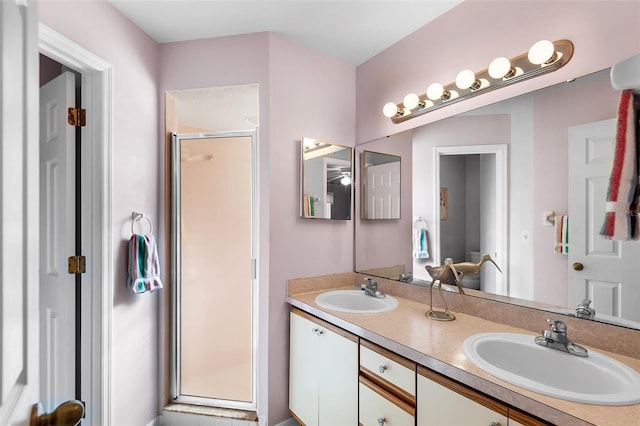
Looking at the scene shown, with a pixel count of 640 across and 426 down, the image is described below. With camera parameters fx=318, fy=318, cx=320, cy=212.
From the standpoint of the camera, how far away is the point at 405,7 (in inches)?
66.2

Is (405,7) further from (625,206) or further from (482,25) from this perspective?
(625,206)

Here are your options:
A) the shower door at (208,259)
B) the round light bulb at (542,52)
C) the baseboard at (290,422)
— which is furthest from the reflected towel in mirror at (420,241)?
the baseboard at (290,422)

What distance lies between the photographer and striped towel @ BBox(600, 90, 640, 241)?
86 centimetres

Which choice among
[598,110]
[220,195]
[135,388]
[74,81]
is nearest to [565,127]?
[598,110]

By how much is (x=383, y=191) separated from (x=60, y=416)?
1857 mm

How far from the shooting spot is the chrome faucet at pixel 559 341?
3.54ft

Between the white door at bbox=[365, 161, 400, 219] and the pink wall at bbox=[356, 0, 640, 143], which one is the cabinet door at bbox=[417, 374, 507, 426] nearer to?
the white door at bbox=[365, 161, 400, 219]

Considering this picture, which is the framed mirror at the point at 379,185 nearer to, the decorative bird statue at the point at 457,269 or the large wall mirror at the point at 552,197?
the large wall mirror at the point at 552,197

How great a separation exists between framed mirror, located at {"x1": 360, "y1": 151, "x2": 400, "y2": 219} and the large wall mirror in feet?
1.06

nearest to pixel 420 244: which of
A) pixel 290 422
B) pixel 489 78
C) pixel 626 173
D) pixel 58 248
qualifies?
pixel 489 78

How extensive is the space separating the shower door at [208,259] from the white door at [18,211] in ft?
5.00

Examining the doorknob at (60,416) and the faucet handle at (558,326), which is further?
the faucet handle at (558,326)

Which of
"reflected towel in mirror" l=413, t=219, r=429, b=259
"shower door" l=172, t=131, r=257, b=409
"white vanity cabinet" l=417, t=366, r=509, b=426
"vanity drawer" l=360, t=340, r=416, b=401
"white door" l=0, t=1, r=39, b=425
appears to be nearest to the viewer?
"white door" l=0, t=1, r=39, b=425

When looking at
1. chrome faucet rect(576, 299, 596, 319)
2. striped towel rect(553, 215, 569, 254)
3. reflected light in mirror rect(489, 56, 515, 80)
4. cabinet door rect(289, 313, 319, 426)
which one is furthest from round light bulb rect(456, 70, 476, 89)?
cabinet door rect(289, 313, 319, 426)
